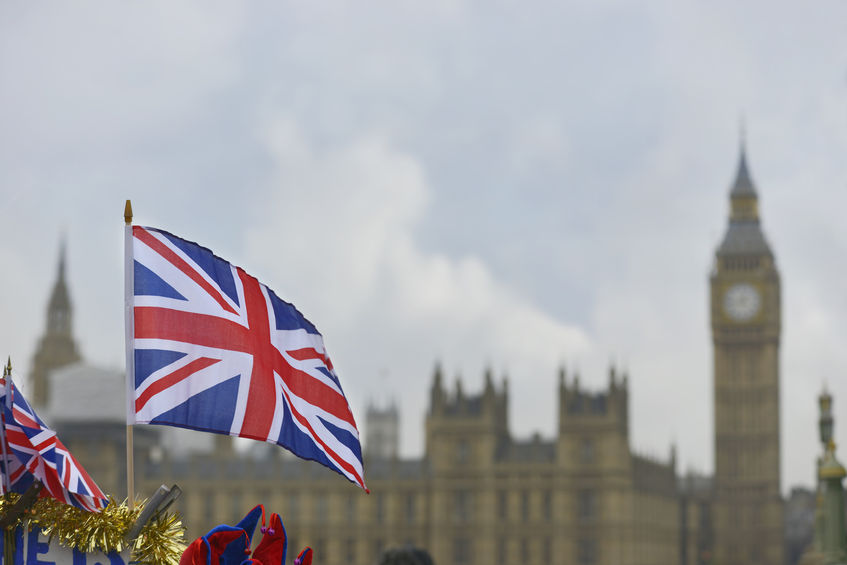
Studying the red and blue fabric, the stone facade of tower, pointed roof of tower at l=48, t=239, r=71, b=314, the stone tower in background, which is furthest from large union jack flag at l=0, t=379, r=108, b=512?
the stone facade of tower

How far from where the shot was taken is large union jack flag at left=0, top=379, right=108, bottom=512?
729 centimetres

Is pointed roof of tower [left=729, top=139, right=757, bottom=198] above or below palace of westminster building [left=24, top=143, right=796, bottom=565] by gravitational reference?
above

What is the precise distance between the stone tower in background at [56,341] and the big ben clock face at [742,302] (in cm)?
5694

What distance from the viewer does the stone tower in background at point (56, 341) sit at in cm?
13488

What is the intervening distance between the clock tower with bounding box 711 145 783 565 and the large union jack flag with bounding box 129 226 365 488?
3798 inches

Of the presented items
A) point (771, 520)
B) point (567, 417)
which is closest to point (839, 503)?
point (567, 417)

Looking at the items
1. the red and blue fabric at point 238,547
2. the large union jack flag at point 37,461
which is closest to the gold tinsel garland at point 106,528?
the large union jack flag at point 37,461

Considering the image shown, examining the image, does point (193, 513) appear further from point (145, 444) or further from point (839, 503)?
point (839, 503)

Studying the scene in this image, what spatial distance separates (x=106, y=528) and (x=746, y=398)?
10046 centimetres

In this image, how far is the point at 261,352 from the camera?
8.58 m

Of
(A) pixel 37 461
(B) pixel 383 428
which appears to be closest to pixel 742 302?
(B) pixel 383 428

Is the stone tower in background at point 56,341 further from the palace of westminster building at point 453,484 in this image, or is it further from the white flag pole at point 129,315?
the white flag pole at point 129,315

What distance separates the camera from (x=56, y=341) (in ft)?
447

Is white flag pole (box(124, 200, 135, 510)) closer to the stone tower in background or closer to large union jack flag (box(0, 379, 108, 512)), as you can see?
large union jack flag (box(0, 379, 108, 512))
